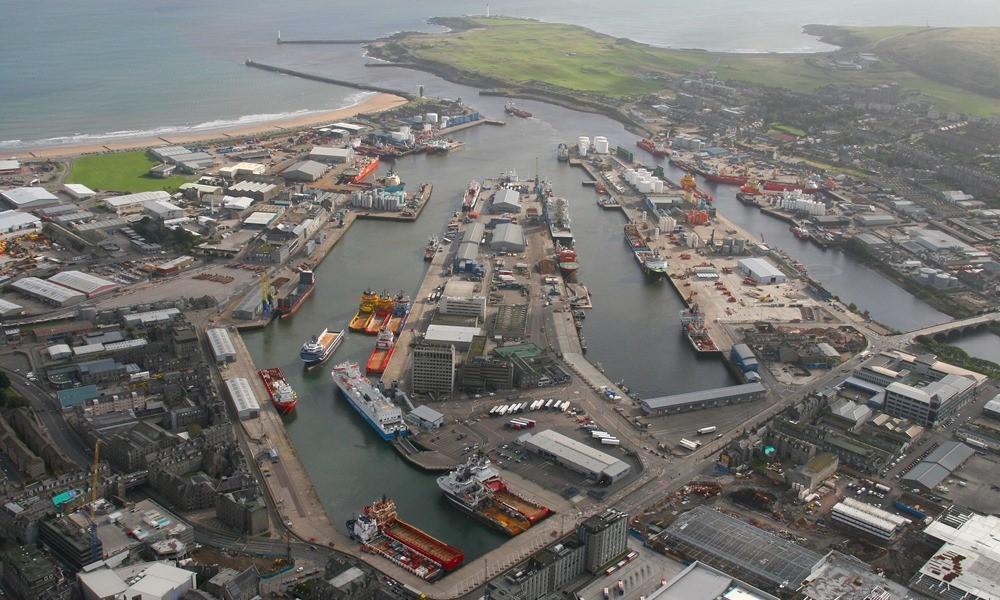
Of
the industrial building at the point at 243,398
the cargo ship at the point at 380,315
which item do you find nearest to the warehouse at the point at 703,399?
the cargo ship at the point at 380,315

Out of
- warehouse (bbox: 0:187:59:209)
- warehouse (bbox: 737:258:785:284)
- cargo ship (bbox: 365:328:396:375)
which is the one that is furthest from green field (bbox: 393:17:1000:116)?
cargo ship (bbox: 365:328:396:375)

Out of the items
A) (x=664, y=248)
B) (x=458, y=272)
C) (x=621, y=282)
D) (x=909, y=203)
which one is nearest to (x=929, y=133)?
(x=909, y=203)

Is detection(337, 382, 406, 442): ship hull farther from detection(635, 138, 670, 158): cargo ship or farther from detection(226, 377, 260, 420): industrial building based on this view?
detection(635, 138, 670, 158): cargo ship

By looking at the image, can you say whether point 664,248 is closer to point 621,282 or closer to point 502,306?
point 621,282

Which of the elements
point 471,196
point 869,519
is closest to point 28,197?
point 471,196

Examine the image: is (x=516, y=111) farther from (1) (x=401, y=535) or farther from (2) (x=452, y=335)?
(1) (x=401, y=535)
